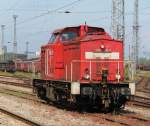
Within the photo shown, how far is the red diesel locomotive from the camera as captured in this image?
1511cm

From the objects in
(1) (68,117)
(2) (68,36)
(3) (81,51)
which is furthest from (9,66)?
(1) (68,117)

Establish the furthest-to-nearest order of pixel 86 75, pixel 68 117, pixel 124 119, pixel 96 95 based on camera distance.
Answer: pixel 86 75, pixel 96 95, pixel 68 117, pixel 124 119

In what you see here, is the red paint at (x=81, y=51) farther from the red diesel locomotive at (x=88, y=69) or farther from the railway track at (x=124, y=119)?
the railway track at (x=124, y=119)

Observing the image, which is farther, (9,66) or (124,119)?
(9,66)

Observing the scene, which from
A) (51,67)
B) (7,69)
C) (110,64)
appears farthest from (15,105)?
(7,69)

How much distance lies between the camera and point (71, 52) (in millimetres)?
16406

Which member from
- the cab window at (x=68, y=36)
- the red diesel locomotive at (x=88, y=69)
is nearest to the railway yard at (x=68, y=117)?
the red diesel locomotive at (x=88, y=69)

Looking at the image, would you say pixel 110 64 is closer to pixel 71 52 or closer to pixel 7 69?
pixel 71 52

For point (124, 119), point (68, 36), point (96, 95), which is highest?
point (68, 36)

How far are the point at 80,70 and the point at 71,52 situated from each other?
1.11 metres

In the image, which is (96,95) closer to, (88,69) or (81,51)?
(88,69)

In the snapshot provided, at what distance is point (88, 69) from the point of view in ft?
51.2

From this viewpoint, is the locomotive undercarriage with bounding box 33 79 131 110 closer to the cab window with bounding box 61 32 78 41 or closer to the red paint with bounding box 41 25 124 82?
the red paint with bounding box 41 25 124 82

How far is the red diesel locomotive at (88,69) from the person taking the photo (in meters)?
15.1
